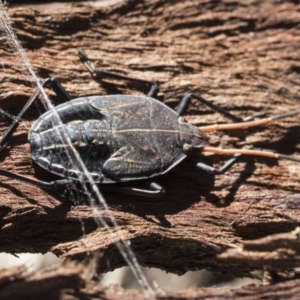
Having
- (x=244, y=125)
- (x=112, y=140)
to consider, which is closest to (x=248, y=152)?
(x=244, y=125)

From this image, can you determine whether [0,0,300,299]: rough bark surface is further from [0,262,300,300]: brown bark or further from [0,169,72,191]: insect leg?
[0,262,300,300]: brown bark

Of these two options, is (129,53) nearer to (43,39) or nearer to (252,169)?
(43,39)

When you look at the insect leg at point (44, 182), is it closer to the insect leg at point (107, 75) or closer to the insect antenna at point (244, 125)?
the insect leg at point (107, 75)

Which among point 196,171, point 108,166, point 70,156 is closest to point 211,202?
point 196,171

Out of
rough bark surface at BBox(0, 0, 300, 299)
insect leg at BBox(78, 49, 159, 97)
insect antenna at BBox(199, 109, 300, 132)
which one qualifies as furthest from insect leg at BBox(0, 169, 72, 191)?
insect antenna at BBox(199, 109, 300, 132)

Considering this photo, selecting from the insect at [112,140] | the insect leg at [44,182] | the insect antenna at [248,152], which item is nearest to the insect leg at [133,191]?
the insect at [112,140]

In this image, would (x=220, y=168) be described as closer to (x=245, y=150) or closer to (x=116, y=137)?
(x=245, y=150)
